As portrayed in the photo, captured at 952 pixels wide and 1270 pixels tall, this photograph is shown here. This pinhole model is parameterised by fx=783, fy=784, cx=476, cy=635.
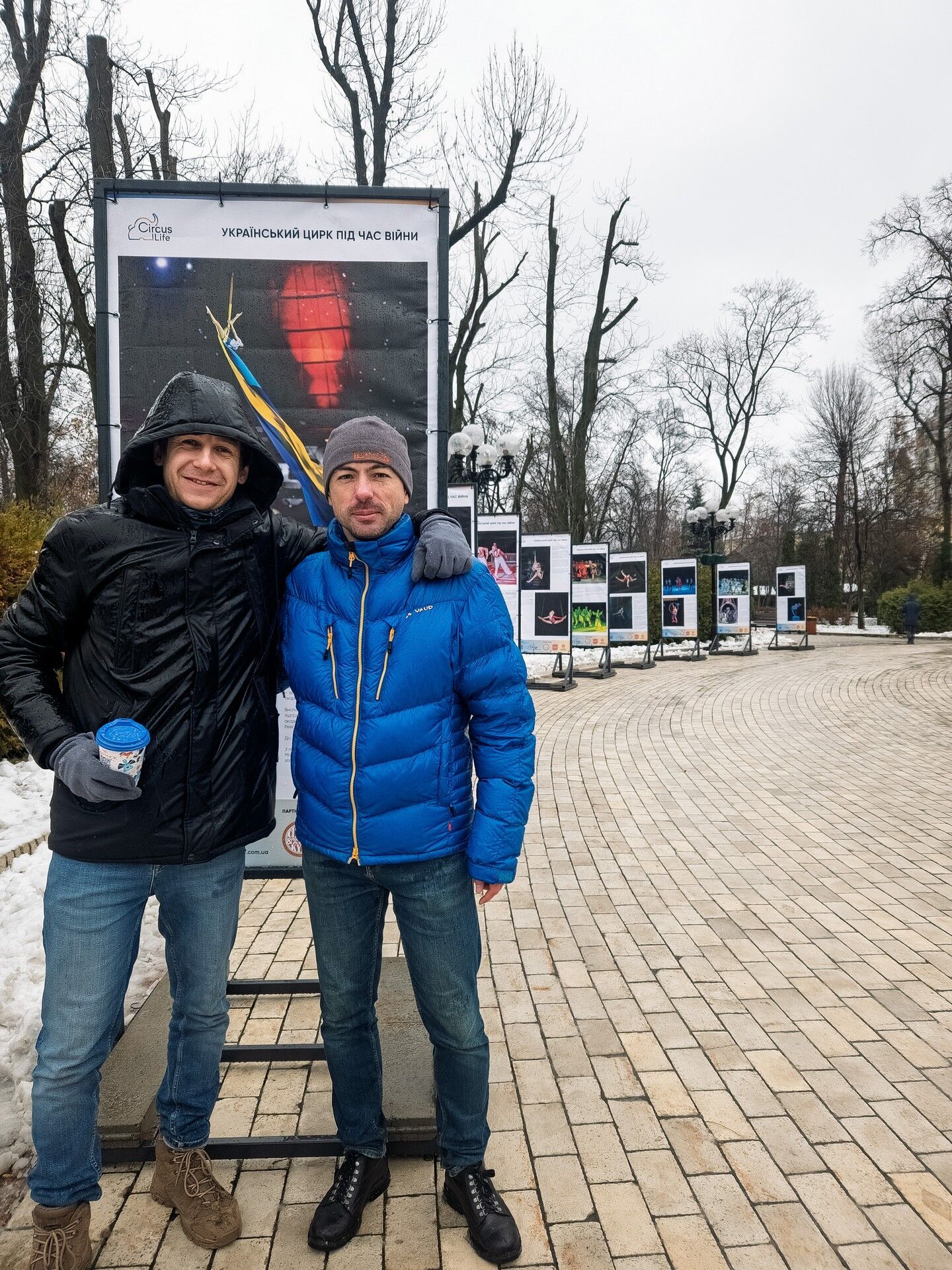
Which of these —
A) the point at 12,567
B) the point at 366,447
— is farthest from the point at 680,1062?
the point at 12,567

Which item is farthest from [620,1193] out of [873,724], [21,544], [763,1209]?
[873,724]

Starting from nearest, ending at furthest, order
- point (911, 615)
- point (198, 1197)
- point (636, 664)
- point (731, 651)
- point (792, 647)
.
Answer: point (198, 1197) < point (636, 664) < point (731, 651) < point (792, 647) < point (911, 615)

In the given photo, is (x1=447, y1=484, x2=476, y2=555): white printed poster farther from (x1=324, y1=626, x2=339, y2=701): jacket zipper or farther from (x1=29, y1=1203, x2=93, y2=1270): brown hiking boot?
(x1=29, y1=1203, x2=93, y2=1270): brown hiking boot

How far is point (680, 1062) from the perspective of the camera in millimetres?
2875

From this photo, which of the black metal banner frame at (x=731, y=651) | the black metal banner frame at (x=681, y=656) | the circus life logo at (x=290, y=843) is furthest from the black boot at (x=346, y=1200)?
the black metal banner frame at (x=731, y=651)

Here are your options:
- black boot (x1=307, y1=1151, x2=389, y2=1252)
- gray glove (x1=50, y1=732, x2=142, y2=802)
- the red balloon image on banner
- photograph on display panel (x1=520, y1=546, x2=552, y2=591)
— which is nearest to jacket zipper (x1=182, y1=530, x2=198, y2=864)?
gray glove (x1=50, y1=732, x2=142, y2=802)

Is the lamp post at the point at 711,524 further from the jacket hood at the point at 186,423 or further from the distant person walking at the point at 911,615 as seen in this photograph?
the jacket hood at the point at 186,423

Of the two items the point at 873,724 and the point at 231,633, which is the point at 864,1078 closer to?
the point at 231,633

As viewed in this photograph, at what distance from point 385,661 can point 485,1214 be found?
57.1 inches

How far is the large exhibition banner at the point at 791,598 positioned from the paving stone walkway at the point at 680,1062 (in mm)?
16075

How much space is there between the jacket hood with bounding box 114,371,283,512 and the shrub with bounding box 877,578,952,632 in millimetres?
27830

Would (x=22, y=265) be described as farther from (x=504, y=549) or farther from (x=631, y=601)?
(x=631, y=601)

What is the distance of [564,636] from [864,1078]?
1058cm

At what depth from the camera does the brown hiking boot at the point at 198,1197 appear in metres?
2.01
